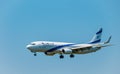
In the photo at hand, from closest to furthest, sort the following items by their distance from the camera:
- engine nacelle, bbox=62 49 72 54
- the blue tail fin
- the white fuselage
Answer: the white fuselage
engine nacelle, bbox=62 49 72 54
the blue tail fin

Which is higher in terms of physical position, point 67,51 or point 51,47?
point 51,47

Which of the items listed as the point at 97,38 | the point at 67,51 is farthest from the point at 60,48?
the point at 97,38

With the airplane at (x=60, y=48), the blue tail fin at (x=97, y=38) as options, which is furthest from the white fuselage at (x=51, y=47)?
the blue tail fin at (x=97, y=38)

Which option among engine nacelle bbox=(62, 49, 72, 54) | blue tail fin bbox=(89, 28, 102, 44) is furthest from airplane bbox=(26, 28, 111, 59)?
blue tail fin bbox=(89, 28, 102, 44)

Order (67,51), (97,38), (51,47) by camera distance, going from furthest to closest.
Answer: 1. (97,38)
2. (67,51)
3. (51,47)

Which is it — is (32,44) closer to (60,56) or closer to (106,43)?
(60,56)

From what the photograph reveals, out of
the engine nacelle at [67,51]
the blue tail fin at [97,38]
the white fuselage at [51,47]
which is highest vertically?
the blue tail fin at [97,38]

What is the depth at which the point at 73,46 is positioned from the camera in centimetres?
11769

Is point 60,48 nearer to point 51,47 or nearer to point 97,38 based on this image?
point 51,47

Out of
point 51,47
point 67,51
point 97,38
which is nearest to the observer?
point 51,47

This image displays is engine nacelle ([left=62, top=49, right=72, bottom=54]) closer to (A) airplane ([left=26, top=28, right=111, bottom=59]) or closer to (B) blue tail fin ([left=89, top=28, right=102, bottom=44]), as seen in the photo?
(A) airplane ([left=26, top=28, right=111, bottom=59])

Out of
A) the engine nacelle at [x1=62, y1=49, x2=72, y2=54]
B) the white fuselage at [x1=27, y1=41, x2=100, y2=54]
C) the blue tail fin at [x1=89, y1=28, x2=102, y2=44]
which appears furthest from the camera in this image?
the blue tail fin at [x1=89, y1=28, x2=102, y2=44]

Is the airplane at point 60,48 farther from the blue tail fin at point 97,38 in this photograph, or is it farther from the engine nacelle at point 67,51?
the blue tail fin at point 97,38

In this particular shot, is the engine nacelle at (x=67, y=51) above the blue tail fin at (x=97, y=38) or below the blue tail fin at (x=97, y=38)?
below
